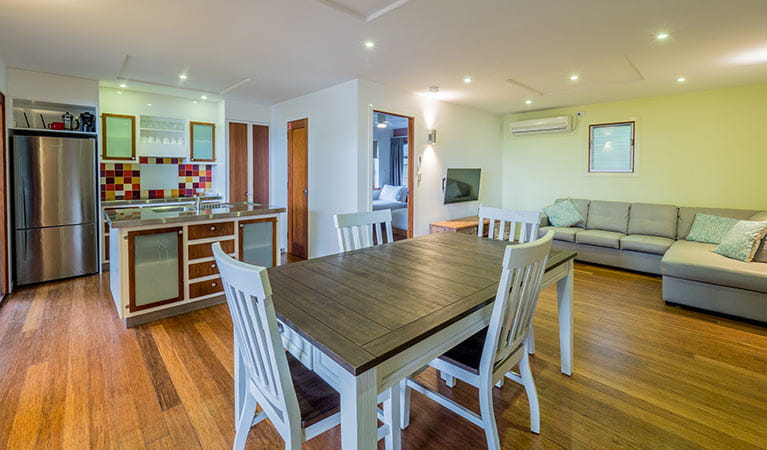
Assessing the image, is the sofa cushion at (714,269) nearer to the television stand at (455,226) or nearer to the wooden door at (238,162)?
the television stand at (455,226)

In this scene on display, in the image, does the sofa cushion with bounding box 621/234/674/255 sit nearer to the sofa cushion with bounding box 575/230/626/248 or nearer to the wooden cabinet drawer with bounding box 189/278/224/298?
the sofa cushion with bounding box 575/230/626/248

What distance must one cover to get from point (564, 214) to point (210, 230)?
486 cm

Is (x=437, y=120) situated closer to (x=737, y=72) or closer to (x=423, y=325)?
(x=737, y=72)

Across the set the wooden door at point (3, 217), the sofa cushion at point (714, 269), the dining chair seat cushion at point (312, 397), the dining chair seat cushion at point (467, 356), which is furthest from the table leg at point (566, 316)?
the wooden door at point (3, 217)

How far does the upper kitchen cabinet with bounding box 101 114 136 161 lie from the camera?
4668mm

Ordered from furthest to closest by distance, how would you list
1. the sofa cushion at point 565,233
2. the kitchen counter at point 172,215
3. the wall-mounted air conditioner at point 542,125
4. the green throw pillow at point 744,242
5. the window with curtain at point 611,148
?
the wall-mounted air conditioner at point 542,125 < the window with curtain at point 611,148 < the sofa cushion at point 565,233 < the green throw pillow at point 744,242 < the kitchen counter at point 172,215

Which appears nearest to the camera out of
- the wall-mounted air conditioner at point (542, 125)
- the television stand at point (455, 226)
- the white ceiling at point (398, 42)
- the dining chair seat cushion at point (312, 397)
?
the dining chair seat cushion at point (312, 397)

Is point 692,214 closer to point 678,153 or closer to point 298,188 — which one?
point 678,153

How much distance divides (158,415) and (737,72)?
6.00 m

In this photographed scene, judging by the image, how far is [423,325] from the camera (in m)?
1.20

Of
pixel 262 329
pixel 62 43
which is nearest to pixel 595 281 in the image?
pixel 262 329

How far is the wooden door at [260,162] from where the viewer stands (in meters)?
5.80

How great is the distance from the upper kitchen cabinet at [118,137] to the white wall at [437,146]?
317 cm

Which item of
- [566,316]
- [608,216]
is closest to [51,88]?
[566,316]
